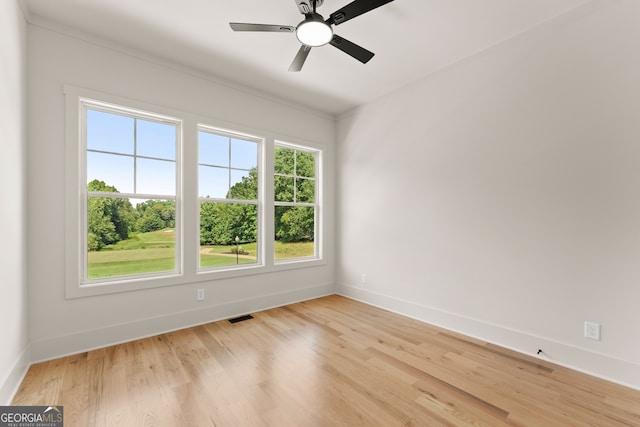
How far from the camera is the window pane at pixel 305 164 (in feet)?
14.4

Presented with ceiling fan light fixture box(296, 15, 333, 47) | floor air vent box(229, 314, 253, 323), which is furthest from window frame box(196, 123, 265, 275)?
ceiling fan light fixture box(296, 15, 333, 47)

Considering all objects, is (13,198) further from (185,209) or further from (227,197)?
(227,197)

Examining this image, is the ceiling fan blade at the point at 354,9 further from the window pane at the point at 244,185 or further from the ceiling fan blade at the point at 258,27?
the window pane at the point at 244,185

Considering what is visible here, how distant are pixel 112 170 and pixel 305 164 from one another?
8.22ft

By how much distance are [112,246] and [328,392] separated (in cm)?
251

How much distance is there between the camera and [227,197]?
362 cm

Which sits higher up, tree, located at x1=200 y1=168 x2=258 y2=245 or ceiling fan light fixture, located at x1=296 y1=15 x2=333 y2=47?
ceiling fan light fixture, located at x1=296 y1=15 x2=333 y2=47

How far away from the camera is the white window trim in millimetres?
2516

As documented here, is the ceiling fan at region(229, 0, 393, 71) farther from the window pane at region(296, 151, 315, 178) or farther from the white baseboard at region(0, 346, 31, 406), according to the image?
the white baseboard at region(0, 346, 31, 406)

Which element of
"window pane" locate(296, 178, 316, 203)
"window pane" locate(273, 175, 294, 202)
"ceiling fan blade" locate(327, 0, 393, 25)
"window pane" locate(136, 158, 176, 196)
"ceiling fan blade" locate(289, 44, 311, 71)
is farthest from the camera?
"window pane" locate(296, 178, 316, 203)

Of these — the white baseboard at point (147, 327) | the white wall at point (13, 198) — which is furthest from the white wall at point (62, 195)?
the white wall at point (13, 198)

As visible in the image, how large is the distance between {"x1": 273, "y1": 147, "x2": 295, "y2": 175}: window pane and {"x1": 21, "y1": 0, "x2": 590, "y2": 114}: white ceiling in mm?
1043

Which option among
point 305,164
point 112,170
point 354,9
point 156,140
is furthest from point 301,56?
point 112,170

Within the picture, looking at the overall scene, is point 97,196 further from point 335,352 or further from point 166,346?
point 335,352
